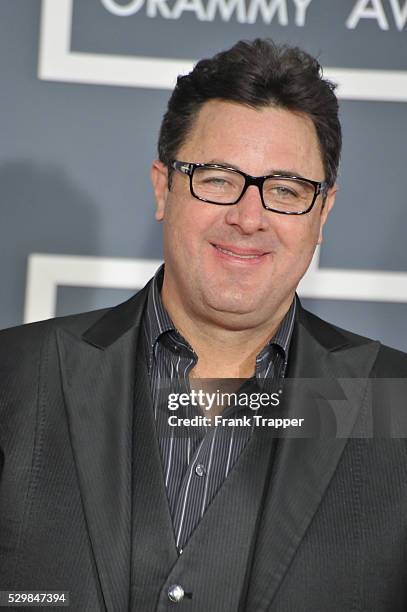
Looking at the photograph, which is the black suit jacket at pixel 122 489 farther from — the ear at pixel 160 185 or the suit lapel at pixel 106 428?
the ear at pixel 160 185

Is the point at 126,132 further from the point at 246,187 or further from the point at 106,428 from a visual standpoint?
the point at 106,428

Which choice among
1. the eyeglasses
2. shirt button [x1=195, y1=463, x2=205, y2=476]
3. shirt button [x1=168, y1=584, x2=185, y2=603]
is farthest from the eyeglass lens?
shirt button [x1=168, y1=584, x2=185, y2=603]

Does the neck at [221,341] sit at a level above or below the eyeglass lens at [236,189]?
below

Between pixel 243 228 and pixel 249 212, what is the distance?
26 millimetres

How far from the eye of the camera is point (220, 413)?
4.70 ft

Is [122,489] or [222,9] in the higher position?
[222,9]

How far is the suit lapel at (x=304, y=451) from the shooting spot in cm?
131

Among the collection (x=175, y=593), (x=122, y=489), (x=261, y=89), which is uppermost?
(x=261, y=89)

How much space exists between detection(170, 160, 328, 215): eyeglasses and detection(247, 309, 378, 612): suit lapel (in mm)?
204

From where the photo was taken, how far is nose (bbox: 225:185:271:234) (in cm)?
143

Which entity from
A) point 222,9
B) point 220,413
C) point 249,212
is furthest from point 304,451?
point 222,9

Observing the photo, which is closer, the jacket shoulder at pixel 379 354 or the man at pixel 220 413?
the man at pixel 220 413

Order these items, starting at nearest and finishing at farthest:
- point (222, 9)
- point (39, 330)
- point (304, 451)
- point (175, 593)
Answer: point (175, 593) < point (304, 451) < point (39, 330) < point (222, 9)

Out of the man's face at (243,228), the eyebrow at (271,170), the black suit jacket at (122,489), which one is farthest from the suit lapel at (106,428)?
the eyebrow at (271,170)
